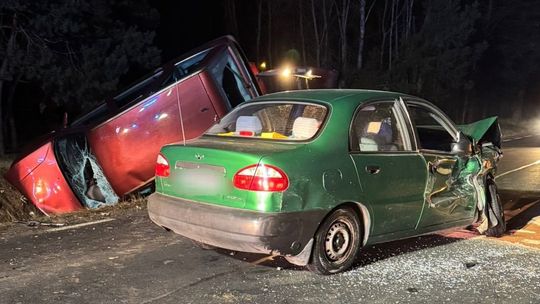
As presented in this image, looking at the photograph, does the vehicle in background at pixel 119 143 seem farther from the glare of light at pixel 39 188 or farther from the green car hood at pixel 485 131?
the green car hood at pixel 485 131

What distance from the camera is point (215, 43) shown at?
8102mm

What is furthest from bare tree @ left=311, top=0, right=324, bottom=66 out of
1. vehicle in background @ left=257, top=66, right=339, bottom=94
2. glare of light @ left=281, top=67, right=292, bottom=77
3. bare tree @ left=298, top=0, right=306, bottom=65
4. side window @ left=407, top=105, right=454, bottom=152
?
side window @ left=407, top=105, right=454, bottom=152

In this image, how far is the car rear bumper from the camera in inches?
166

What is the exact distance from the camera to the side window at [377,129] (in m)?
4.91

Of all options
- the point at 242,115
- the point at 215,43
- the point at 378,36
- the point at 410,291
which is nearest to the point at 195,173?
the point at 242,115

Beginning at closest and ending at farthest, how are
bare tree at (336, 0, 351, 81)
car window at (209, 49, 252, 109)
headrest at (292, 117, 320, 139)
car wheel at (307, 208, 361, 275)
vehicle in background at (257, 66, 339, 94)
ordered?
car wheel at (307, 208, 361, 275), headrest at (292, 117, 320, 139), car window at (209, 49, 252, 109), vehicle in background at (257, 66, 339, 94), bare tree at (336, 0, 351, 81)

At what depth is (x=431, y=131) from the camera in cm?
709

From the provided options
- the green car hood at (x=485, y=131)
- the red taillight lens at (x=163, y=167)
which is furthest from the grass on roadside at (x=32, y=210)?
the green car hood at (x=485, y=131)

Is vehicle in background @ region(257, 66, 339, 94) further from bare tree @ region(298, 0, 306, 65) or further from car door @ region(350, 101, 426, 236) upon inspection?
bare tree @ region(298, 0, 306, 65)

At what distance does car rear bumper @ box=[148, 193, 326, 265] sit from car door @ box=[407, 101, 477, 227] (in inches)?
54.7

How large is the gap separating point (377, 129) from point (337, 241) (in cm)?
111

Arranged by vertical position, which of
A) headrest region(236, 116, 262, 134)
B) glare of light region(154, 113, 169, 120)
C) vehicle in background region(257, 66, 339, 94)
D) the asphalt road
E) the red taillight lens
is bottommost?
the asphalt road

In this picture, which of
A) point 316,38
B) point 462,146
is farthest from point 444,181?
point 316,38

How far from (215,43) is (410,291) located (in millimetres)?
4916
